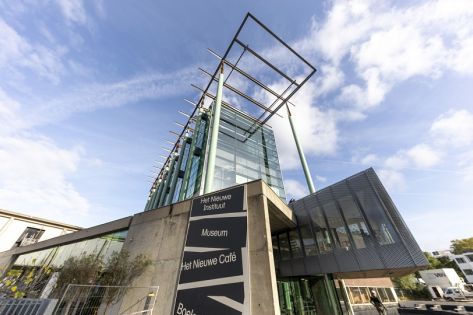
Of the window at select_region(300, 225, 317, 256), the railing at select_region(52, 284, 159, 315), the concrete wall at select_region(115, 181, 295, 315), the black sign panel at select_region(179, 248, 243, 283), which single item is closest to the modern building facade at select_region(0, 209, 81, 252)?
the railing at select_region(52, 284, 159, 315)

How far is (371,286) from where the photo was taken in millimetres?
22078

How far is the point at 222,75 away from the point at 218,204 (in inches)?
591

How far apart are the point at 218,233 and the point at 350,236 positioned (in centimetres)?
644

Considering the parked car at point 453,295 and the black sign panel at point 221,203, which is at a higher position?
the black sign panel at point 221,203

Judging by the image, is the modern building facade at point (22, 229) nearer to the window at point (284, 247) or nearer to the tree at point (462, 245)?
the window at point (284, 247)

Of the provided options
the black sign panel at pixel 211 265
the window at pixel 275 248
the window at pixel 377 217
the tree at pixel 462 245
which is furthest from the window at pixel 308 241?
the tree at pixel 462 245

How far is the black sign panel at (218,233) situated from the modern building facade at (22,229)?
121 feet

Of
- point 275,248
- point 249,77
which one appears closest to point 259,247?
point 275,248

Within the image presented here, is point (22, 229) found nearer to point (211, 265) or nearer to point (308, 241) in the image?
point (211, 265)

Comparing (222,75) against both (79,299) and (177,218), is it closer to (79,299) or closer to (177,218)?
(177,218)

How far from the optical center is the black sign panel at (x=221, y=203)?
8.30 m

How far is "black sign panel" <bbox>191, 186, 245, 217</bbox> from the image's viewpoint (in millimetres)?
8297

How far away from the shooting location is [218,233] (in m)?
7.74

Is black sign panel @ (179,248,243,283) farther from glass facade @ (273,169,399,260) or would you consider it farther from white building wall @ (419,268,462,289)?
white building wall @ (419,268,462,289)
